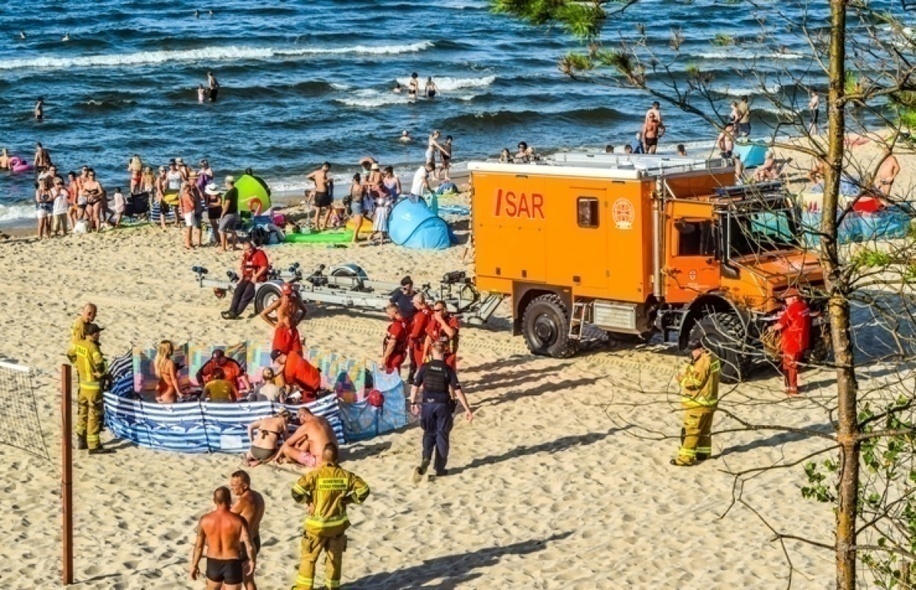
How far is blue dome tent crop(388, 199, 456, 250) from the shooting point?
2628cm

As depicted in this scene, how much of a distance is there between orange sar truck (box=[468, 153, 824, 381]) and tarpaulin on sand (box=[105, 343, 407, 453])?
2672 millimetres

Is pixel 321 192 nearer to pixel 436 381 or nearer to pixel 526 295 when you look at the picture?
pixel 526 295

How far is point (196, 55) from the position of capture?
196 ft

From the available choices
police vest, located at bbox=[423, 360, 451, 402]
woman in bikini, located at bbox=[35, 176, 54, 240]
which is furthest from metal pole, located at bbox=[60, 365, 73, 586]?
woman in bikini, located at bbox=[35, 176, 54, 240]

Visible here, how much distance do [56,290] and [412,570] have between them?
39.6 feet

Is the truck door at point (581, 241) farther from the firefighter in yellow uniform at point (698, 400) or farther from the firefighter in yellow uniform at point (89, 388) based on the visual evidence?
the firefighter in yellow uniform at point (89, 388)

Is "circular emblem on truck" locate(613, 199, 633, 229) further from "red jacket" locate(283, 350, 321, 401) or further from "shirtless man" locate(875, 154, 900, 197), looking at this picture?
"red jacket" locate(283, 350, 321, 401)

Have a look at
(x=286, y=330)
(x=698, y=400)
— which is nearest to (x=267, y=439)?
(x=286, y=330)

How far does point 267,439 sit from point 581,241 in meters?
5.16

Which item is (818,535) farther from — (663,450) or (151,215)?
(151,215)

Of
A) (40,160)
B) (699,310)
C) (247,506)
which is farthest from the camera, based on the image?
(40,160)

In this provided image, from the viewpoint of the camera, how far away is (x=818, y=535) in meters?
13.7

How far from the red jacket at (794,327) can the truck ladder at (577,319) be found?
9.04ft

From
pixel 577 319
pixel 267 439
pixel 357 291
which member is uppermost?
pixel 357 291
